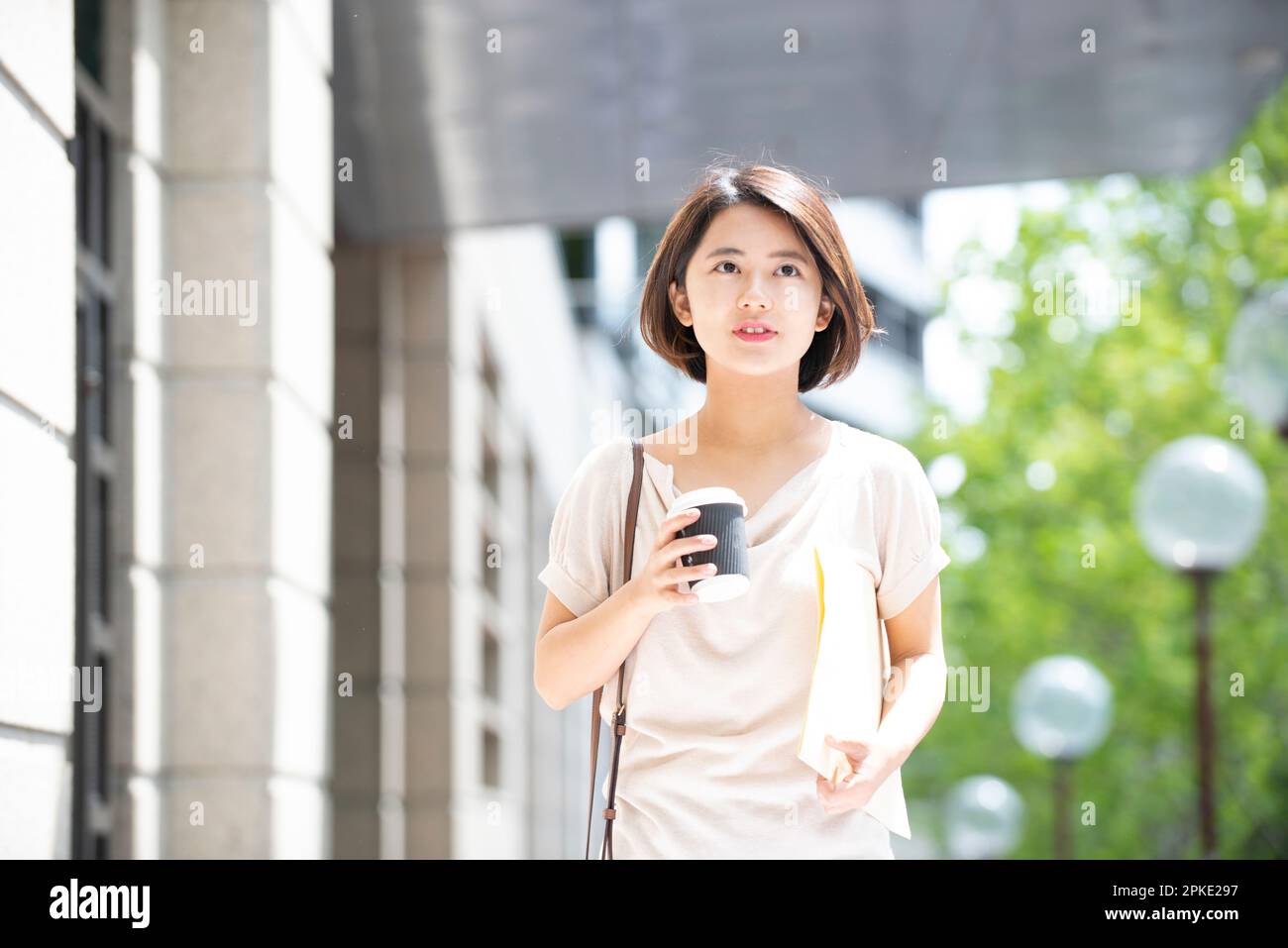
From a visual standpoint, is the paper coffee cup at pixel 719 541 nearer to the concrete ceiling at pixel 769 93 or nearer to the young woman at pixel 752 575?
the young woman at pixel 752 575

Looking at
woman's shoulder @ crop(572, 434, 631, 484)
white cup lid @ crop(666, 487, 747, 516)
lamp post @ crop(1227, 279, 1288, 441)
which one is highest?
lamp post @ crop(1227, 279, 1288, 441)

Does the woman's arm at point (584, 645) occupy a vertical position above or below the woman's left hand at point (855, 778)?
above

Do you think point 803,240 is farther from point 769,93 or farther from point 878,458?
point 769,93

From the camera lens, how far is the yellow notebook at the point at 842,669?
7.53 ft

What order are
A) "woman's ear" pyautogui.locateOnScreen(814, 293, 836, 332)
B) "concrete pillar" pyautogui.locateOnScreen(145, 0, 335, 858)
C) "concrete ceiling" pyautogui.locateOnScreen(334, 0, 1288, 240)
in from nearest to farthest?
"woman's ear" pyautogui.locateOnScreen(814, 293, 836, 332) < "concrete pillar" pyautogui.locateOnScreen(145, 0, 335, 858) < "concrete ceiling" pyautogui.locateOnScreen(334, 0, 1288, 240)

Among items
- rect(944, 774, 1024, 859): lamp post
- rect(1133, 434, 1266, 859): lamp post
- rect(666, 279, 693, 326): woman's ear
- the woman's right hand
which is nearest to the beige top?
the woman's right hand

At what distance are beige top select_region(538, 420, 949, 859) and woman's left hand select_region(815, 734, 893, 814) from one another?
8 centimetres

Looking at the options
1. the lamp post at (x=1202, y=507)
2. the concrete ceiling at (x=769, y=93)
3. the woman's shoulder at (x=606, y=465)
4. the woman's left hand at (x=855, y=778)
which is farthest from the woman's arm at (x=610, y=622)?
the lamp post at (x=1202, y=507)

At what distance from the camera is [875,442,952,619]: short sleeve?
2.48 m

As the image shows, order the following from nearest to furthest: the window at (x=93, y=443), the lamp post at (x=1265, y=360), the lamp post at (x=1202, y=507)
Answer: the window at (x=93, y=443), the lamp post at (x=1265, y=360), the lamp post at (x=1202, y=507)

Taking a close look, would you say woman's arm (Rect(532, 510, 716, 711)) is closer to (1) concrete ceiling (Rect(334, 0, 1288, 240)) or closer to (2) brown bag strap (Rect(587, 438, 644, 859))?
(2) brown bag strap (Rect(587, 438, 644, 859))

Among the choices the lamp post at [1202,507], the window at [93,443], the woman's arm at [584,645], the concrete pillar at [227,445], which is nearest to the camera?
the woman's arm at [584,645]
